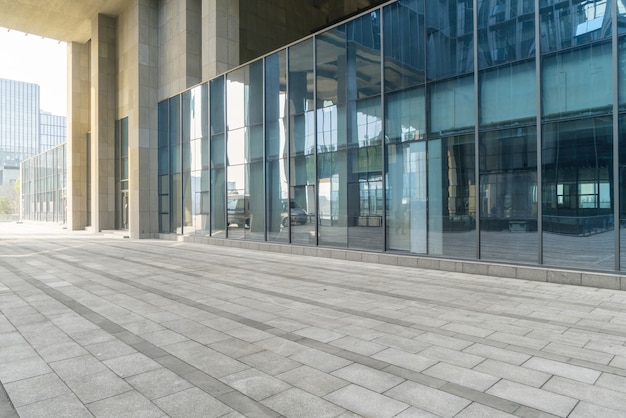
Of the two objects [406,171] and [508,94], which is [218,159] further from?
[508,94]

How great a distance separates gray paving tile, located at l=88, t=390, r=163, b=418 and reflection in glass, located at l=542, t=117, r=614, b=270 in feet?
32.5

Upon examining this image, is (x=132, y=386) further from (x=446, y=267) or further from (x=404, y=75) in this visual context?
(x=404, y=75)

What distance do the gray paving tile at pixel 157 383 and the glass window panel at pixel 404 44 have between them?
37.1ft

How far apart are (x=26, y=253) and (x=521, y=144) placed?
19147mm

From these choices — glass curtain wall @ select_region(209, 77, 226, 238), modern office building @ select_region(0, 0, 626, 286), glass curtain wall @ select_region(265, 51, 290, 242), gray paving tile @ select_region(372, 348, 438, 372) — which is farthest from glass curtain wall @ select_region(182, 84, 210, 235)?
gray paving tile @ select_region(372, 348, 438, 372)

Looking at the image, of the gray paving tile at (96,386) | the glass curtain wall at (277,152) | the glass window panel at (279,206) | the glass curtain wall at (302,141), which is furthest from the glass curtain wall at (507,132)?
the gray paving tile at (96,386)

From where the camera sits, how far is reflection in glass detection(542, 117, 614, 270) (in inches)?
382

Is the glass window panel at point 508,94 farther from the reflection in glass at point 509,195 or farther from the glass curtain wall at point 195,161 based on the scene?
the glass curtain wall at point 195,161

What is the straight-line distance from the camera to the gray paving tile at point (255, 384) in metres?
4.21

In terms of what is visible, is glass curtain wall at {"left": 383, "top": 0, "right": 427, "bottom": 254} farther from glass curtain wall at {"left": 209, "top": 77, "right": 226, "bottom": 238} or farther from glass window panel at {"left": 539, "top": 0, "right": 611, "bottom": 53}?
glass curtain wall at {"left": 209, "top": 77, "right": 226, "bottom": 238}

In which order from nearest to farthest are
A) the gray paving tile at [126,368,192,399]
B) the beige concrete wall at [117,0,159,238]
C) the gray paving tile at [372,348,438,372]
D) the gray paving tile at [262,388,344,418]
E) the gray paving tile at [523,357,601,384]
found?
the gray paving tile at [262,388,344,418], the gray paving tile at [126,368,192,399], the gray paving tile at [523,357,601,384], the gray paving tile at [372,348,438,372], the beige concrete wall at [117,0,159,238]

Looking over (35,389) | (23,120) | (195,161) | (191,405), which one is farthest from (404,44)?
(23,120)

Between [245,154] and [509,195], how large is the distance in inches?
476

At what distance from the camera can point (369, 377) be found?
4.59 m
